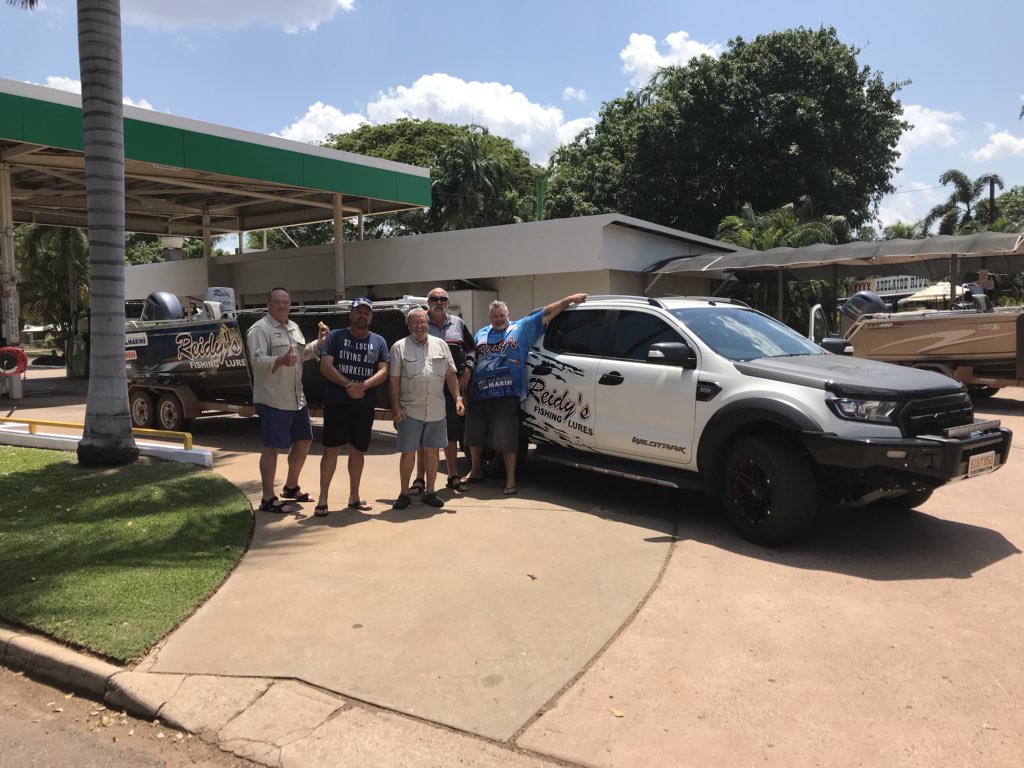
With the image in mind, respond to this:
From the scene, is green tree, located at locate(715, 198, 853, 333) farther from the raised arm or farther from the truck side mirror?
the truck side mirror

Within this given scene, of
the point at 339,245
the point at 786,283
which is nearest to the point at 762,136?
the point at 786,283

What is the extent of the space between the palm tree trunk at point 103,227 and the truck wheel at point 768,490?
626 centimetres

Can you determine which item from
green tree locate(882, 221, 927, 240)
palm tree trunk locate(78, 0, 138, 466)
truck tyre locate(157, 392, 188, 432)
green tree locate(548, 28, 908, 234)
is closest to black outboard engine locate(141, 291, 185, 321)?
truck tyre locate(157, 392, 188, 432)

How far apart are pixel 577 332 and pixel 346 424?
2.22 m

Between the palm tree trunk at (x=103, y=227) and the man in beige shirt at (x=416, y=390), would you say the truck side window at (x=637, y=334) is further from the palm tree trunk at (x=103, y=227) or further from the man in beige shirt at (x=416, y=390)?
the palm tree trunk at (x=103, y=227)

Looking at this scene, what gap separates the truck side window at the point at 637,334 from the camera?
20.9ft

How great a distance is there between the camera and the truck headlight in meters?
5.07

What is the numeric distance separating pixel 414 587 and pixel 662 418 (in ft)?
7.96

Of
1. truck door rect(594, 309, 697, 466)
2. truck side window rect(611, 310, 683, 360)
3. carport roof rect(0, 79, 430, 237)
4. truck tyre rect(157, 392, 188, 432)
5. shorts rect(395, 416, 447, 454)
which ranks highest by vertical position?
Result: carport roof rect(0, 79, 430, 237)

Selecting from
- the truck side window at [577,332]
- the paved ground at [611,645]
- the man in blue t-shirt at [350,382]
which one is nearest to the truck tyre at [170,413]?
the man in blue t-shirt at [350,382]

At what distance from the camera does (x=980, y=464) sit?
17.1ft

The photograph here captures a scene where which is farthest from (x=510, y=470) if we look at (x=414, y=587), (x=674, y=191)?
(x=674, y=191)

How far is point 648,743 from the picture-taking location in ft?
10.3

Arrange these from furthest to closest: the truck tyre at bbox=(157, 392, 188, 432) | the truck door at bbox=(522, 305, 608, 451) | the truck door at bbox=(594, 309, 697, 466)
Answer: the truck tyre at bbox=(157, 392, 188, 432) < the truck door at bbox=(522, 305, 608, 451) < the truck door at bbox=(594, 309, 697, 466)
